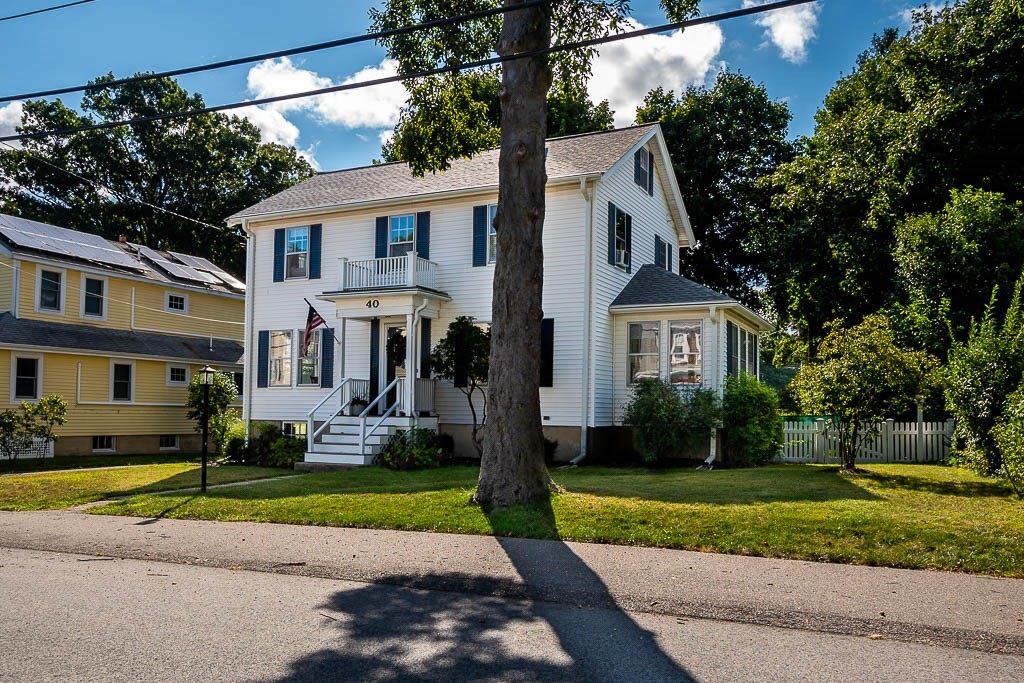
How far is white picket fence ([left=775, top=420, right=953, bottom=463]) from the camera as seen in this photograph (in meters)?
20.4

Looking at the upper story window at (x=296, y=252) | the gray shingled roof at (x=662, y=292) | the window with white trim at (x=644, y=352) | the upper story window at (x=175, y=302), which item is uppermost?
the upper story window at (x=296, y=252)

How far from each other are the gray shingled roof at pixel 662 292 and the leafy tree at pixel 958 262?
688cm

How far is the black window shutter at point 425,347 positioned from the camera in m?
19.4

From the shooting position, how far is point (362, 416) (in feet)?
59.3

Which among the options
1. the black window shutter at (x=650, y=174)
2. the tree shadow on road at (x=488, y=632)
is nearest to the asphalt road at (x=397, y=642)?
the tree shadow on road at (x=488, y=632)

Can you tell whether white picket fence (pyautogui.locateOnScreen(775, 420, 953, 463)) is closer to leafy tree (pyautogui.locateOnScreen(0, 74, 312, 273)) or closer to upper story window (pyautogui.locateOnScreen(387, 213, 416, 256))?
upper story window (pyautogui.locateOnScreen(387, 213, 416, 256))

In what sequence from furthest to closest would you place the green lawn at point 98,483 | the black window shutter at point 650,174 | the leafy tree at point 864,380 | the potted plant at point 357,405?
1. the black window shutter at point 650,174
2. the potted plant at point 357,405
3. the leafy tree at point 864,380
4. the green lawn at point 98,483

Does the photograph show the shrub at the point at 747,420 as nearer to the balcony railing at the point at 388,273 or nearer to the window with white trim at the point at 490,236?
the window with white trim at the point at 490,236

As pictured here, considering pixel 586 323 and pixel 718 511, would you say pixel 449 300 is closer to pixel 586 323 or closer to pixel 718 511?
pixel 586 323

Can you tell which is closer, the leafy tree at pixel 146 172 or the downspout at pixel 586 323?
the downspout at pixel 586 323

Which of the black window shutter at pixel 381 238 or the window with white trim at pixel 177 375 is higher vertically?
the black window shutter at pixel 381 238

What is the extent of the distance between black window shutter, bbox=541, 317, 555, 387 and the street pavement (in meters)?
9.44

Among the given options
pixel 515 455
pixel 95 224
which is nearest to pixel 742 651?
pixel 515 455

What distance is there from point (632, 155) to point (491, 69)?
6.63 m
